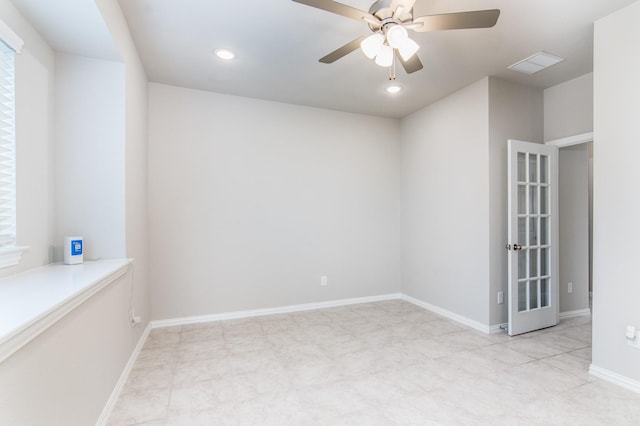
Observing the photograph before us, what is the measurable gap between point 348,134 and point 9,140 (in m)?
3.54

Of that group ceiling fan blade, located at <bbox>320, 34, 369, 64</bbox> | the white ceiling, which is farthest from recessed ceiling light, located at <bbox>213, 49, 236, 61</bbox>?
ceiling fan blade, located at <bbox>320, 34, 369, 64</bbox>

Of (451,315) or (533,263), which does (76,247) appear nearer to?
(451,315)

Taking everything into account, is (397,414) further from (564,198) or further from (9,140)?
(564,198)

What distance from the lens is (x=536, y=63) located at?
303cm

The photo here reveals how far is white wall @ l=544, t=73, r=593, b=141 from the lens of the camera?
3262 millimetres

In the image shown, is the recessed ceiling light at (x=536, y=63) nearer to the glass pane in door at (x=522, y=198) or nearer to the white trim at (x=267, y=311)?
the glass pane in door at (x=522, y=198)

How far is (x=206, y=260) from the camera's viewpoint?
3.73 meters

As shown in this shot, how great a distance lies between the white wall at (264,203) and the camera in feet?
11.8

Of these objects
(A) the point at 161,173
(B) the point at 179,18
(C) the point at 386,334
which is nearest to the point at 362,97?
(B) the point at 179,18

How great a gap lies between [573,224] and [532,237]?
3.27 feet

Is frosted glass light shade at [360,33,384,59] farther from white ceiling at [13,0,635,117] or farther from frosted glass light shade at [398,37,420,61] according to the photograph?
white ceiling at [13,0,635,117]

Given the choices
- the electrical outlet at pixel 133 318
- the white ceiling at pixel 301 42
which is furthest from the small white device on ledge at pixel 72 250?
the white ceiling at pixel 301 42

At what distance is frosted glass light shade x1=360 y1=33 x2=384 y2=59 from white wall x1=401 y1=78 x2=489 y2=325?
80.6 inches

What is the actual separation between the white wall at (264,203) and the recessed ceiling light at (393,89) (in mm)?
871
